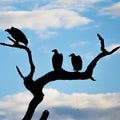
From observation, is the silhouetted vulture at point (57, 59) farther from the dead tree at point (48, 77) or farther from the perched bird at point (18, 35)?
the dead tree at point (48, 77)

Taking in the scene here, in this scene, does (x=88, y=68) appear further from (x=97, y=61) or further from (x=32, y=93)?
(x=32, y=93)

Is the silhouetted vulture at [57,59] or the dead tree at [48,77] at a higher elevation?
the silhouetted vulture at [57,59]

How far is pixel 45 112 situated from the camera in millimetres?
7621

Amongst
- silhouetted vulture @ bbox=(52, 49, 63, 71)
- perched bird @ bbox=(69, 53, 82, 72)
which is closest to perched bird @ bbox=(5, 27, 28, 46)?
silhouetted vulture @ bbox=(52, 49, 63, 71)

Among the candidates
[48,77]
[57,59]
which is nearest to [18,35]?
[57,59]

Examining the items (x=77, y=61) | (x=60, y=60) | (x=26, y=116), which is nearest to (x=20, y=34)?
(x=60, y=60)

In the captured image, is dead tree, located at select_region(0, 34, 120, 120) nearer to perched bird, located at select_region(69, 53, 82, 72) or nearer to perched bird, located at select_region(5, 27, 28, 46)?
perched bird, located at select_region(5, 27, 28, 46)

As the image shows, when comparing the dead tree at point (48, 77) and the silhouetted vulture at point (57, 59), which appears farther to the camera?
the silhouetted vulture at point (57, 59)

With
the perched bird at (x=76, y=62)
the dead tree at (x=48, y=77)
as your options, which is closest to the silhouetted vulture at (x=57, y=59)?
the perched bird at (x=76, y=62)

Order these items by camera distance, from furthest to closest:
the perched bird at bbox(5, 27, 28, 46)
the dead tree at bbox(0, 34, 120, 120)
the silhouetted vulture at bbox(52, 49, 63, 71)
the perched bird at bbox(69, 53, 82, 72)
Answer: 1. the perched bird at bbox(69, 53, 82, 72)
2. the perched bird at bbox(5, 27, 28, 46)
3. the silhouetted vulture at bbox(52, 49, 63, 71)
4. the dead tree at bbox(0, 34, 120, 120)

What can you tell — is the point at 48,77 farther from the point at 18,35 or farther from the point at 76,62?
the point at 76,62

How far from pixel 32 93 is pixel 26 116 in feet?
2.39

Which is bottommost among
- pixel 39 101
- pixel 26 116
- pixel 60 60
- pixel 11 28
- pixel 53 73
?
pixel 26 116

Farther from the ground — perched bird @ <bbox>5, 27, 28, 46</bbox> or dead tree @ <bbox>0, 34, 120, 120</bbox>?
perched bird @ <bbox>5, 27, 28, 46</bbox>
